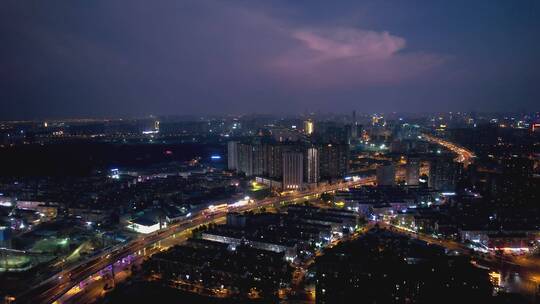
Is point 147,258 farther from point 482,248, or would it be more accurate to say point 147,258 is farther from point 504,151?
point 504,151

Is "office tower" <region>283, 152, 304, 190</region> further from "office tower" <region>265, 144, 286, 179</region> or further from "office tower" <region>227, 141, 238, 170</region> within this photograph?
"office tower" <region>227, 141, 238, 170</region>

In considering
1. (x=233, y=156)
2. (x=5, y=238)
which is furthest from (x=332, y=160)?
(x=5, y=238)

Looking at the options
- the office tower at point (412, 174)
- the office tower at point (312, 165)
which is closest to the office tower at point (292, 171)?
the office tower at point (312, 165)

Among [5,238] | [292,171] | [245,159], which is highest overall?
[245,159]

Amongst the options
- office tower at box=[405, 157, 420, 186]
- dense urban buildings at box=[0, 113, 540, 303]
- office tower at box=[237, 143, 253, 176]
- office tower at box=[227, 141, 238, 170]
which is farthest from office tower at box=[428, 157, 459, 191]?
office tower at box=[227, 141, 238, 170]

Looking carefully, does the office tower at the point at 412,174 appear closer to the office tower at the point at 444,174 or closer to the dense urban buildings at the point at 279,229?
the dense urban buildings at the point at 279,229

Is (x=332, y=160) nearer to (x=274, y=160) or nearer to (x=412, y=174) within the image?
(x=274, y=160)

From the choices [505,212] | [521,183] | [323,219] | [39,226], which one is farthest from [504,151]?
[39,226]

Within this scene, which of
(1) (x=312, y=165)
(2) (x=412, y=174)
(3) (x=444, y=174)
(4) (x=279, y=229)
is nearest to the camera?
(4) (x=279, y=229)
